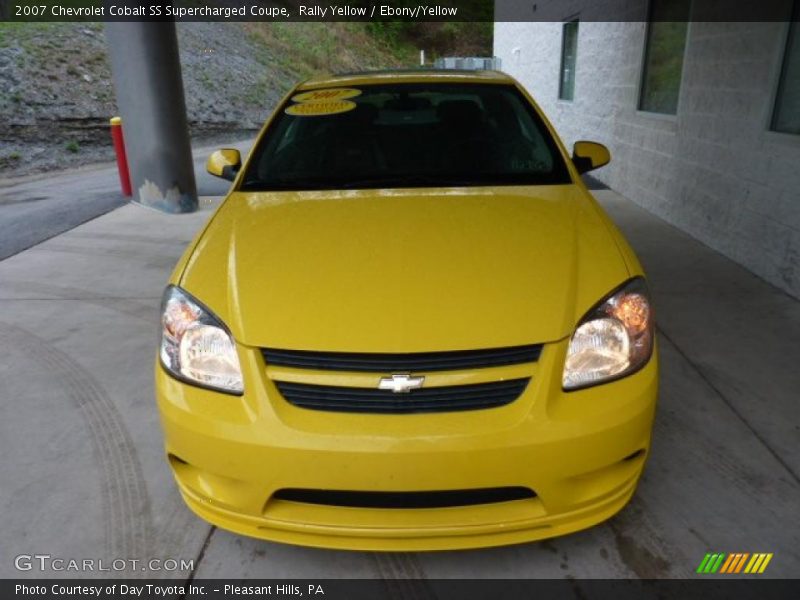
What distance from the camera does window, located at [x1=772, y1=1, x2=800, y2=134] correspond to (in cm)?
444

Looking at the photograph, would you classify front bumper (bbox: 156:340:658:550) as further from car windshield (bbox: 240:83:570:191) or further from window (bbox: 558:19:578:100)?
window (bbox: 558:19:578:100)

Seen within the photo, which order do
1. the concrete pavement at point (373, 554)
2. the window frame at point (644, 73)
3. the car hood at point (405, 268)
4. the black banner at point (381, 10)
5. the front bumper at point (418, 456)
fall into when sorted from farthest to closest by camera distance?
the window frame at point (644, 73) < the black banner at point (381, 10) < the concrete pavement at point (373, 554) < the car hood at point (405, 268) < the front bumper at point (418, 456)

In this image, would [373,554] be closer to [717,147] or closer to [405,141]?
[405,141]

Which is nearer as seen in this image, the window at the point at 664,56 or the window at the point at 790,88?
the window at the point at 790,88

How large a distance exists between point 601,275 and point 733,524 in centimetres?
104

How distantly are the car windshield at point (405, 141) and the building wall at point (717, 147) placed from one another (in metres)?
2.50

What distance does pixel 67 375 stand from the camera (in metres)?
3.40

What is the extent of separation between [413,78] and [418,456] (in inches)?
89.1

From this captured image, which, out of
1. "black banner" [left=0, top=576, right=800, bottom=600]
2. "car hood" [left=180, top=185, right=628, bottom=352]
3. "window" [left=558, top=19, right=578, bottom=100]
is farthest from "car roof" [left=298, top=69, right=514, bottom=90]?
"window" [left=558, top=19, right=578, bottom=100]

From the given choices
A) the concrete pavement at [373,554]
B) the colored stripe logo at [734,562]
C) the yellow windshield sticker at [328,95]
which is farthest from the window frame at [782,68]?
Answer: the colored stripe logo at [734,562]

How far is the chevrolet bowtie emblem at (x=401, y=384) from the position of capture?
1739mm

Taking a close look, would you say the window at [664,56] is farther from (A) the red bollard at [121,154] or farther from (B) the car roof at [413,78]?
(A) the red bollard at [121,154]

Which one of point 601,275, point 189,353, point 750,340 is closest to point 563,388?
point 601,275

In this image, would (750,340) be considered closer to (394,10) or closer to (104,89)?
(104,89)
